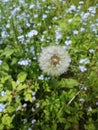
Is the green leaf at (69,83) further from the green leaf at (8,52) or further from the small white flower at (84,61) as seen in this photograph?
the green leaf at (8,52)

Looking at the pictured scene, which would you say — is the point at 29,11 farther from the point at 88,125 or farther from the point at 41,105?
the point at 88,125

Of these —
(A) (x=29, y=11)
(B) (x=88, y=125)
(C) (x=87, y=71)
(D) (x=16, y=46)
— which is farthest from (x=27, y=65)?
(A) (x=29, y=11)

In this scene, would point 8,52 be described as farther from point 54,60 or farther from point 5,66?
point 54,60

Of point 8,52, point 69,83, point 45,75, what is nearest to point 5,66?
point 8,52

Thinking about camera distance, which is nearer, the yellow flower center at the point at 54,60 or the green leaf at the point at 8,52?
the yellow flower center at the point at 54,60

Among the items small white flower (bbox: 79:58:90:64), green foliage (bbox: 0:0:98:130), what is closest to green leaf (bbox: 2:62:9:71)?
green foliage (bbox: 0:0:98:130)

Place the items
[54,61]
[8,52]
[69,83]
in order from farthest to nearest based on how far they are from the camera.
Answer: [8,52] → [69,83] → [54,61]

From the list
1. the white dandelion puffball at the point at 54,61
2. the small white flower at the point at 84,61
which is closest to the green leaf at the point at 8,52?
the white dandelion puffball at the point at 54,61

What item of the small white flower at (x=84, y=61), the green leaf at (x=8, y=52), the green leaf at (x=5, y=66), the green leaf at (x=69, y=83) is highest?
the green leaf at (x=8, y=52)

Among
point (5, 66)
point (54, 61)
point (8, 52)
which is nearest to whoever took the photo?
point (54, 61)
